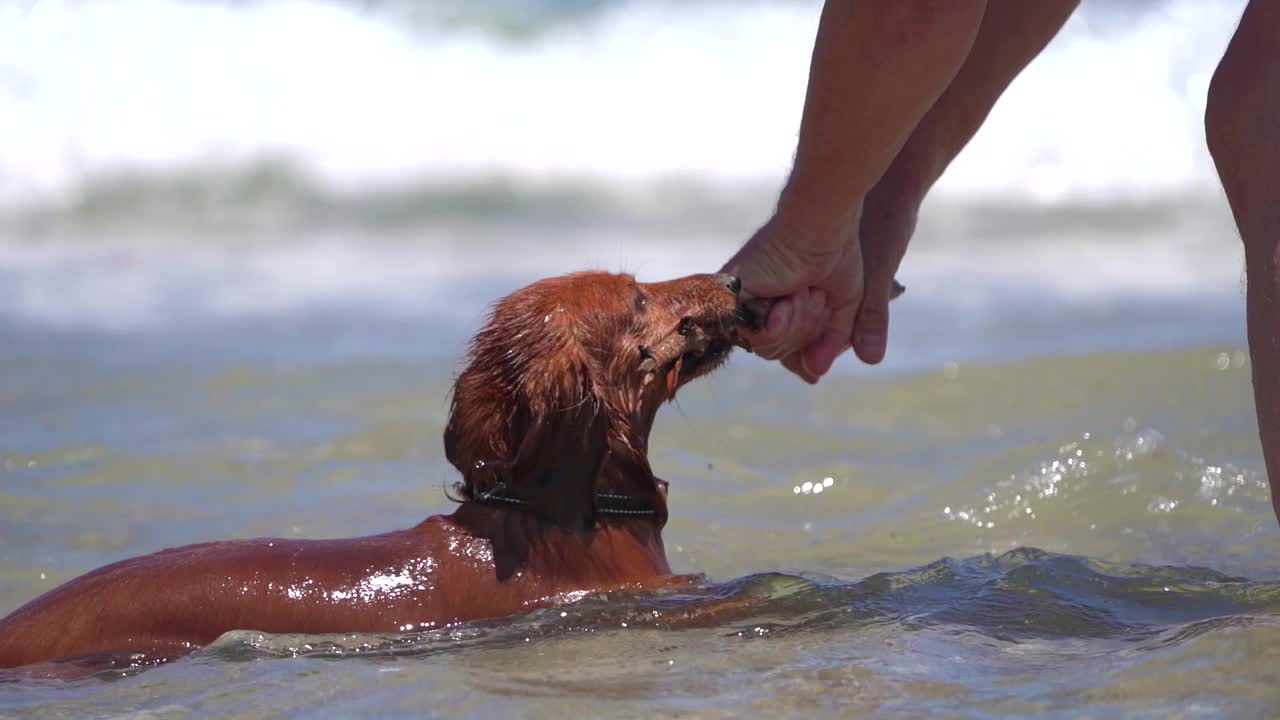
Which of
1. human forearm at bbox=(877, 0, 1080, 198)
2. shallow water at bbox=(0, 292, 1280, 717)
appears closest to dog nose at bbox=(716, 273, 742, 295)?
human forearm at bbox=(877, 0, 1080, 198)

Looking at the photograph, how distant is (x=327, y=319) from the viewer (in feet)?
32.1

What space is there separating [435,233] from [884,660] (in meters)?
9.60

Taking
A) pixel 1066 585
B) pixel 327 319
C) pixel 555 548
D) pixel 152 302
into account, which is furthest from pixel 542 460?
pixel 152 302

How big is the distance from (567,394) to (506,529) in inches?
16.9

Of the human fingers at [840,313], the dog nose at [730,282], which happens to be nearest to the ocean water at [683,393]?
the human fingers at [840,313]

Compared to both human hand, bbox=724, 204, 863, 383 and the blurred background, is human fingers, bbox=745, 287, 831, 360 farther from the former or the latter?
the blurred background

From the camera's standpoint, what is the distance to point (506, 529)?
488 centimetres

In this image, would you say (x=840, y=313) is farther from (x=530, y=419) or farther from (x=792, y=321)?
(x=530, y=419)

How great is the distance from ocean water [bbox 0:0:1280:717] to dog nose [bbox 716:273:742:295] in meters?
0.92

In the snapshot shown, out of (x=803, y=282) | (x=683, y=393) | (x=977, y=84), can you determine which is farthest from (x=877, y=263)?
(x=683, y=393)

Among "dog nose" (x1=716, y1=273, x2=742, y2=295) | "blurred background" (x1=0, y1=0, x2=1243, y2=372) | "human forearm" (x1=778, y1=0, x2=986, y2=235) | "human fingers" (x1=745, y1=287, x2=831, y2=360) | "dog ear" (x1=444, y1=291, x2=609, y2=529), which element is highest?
"blurred background" (x1=0, y1=0, x2=1243, y2=372)

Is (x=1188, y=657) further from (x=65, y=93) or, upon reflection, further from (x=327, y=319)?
(x=65, y=93)

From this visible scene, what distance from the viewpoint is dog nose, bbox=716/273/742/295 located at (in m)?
5.33

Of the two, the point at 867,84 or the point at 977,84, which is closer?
the point at 867,84
